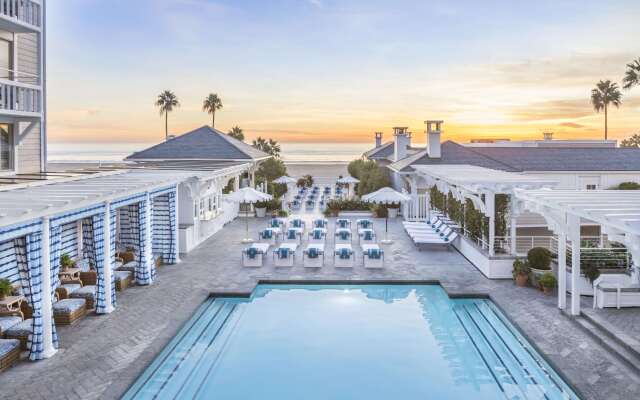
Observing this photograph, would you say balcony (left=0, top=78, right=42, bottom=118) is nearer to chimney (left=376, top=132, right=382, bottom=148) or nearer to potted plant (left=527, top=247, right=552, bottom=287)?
potted plant (left=527, top=247, right=552, bottom=287)

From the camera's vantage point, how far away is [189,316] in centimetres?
1209

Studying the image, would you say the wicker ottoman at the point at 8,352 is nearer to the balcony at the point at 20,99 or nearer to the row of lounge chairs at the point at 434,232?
the balcony at the point at 20,99

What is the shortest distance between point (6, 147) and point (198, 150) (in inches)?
586

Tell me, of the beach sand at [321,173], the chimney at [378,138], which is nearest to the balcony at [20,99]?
the chimney at [378,138]

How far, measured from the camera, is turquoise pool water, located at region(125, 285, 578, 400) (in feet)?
29.4

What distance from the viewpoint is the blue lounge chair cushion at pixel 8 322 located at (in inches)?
398

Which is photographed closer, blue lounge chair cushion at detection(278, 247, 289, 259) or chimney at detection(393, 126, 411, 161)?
blue lounge chair cushion at detection(278, 247, 289, 259)

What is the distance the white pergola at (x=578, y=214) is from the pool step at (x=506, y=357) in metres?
1.71

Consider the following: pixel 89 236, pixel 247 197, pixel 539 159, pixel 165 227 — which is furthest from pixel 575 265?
pixel 539 159

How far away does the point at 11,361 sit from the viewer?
30.3 feet

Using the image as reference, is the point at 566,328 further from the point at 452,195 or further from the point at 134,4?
the point at 134,4

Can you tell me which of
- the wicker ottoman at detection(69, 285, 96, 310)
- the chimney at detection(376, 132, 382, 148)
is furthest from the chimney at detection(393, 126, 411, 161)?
the wicker ottoman at detection(69, 285, 96, 310)

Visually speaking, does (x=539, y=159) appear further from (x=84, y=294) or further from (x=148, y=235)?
(x=84, y=294)

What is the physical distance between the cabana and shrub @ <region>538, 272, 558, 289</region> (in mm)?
10528
